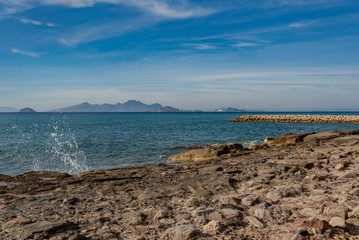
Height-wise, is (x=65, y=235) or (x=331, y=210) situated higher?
(x=331, y=210)

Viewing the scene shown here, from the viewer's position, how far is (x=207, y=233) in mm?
4297

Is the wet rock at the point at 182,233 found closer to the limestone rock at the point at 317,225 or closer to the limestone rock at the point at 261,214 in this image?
the limestone rock at the point at 261,214

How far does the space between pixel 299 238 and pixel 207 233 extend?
4.52 ft

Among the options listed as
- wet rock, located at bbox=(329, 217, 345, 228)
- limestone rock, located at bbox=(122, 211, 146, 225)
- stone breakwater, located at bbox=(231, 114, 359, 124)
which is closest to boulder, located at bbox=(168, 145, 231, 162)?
limestone rock, located at bbox=(122, 211, 146, 225)

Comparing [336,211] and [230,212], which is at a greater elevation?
[336,211]

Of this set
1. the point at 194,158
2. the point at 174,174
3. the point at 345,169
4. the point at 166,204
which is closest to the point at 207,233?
the point at 166,204

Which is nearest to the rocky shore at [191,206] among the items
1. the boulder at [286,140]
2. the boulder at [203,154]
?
the boulder at [203,154]

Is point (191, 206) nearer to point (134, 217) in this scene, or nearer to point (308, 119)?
point (134, 217)

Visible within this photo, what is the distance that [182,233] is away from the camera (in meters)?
4.16

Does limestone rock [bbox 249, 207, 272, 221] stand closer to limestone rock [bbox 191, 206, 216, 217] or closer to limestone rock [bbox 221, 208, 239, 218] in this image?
limestone rock [bbox 221, 208, 239, 218]

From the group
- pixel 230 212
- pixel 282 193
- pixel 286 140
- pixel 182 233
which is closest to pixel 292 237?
pixel 230 212

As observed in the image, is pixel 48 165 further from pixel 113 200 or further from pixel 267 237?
pixel 267 237

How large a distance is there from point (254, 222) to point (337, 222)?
127cm

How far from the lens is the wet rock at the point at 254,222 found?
14.8 ft
